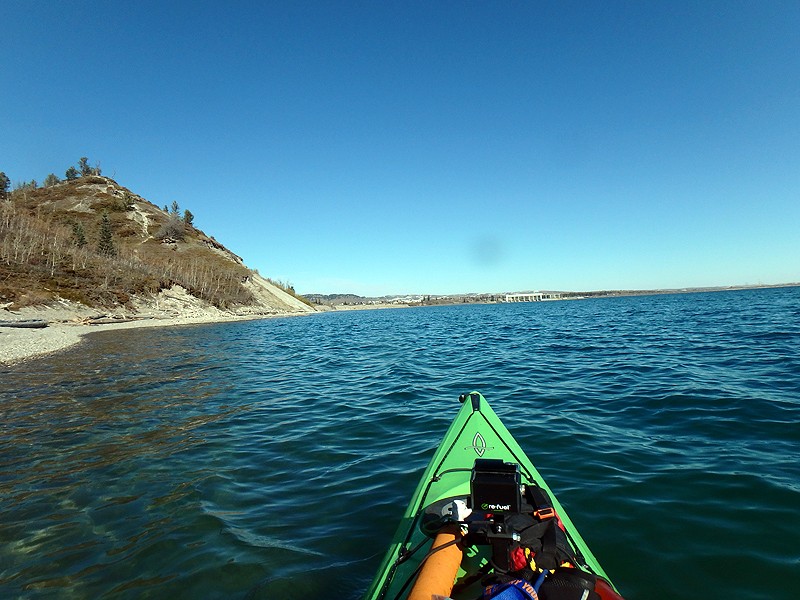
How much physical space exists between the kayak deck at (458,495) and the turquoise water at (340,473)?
60cm

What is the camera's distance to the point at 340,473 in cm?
643

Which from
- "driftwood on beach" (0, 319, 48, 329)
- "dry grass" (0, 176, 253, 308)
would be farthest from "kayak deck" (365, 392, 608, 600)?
"dry grass" (0, 176, 253, 308)

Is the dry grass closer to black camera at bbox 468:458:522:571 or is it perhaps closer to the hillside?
the hillside

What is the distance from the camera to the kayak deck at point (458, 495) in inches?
128

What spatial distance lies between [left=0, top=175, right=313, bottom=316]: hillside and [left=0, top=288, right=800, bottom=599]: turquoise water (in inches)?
1362

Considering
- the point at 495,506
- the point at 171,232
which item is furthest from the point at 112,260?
the point at 495,506

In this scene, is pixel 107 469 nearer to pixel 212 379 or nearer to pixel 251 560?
pixel 251 560

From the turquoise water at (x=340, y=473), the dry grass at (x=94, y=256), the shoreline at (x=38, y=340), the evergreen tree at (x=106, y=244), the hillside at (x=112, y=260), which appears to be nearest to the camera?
the turquoise water at (x=340, y=473)

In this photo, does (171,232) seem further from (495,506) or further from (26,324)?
(495,506)

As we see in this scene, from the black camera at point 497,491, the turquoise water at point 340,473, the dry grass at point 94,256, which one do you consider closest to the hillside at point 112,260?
the dry grass at point 94,256

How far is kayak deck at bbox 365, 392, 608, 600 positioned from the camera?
10.6 feet

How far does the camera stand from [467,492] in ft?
14.2

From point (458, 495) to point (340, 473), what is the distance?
2.85 m

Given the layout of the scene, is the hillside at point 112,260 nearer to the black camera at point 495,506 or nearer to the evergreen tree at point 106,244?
the evergreen tree at point 106,244
